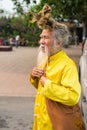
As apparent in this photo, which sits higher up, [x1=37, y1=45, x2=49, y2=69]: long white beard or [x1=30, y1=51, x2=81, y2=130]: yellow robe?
[x1=37, y1=45, x2=49, y2=69]: long white beard

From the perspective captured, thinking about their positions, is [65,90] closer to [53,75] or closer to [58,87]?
[58,87]

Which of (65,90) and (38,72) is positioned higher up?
(38,72)

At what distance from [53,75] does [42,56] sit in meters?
0.21

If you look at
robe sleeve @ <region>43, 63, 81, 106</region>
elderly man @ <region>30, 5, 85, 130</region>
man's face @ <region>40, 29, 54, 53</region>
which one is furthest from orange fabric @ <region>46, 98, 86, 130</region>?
man's face @ <region>40, 29, 54, 53</region>

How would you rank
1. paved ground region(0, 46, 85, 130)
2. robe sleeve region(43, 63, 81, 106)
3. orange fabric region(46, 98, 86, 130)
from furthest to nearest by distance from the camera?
paved ground region(0, 46, 85, 130) → orange fabric region(46, 98, 86, 130) → robe sleeve region(43, 63, 81, 106)

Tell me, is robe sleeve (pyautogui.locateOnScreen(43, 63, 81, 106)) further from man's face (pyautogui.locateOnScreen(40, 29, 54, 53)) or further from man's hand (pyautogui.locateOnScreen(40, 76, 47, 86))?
man's face (pyautogui.locateOnScreen(40, 29, 54, 53))

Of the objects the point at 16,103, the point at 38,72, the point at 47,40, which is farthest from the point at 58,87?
the point at 16,103

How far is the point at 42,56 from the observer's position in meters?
3.55

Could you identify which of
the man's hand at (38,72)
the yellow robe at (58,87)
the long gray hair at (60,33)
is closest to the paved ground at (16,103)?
the yellow robe at (58,87)

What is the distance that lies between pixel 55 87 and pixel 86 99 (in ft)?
3.94

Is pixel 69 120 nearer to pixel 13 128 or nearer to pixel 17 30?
pixel 13 128

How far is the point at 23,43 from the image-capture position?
46.3 m

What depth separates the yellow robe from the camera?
3330mm

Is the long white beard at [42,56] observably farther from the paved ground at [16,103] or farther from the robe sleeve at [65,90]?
the paved ground at [16,103]
